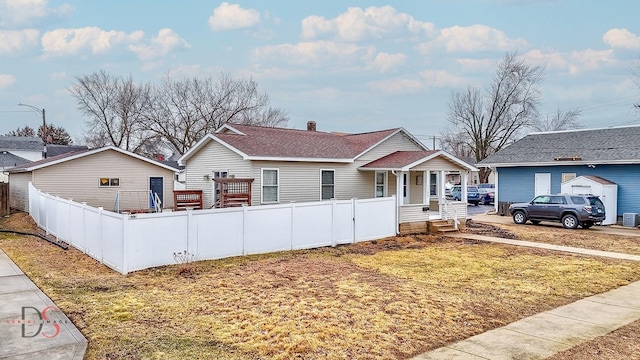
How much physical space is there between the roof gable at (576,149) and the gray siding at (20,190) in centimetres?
Answer: 2477

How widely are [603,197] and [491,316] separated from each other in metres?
17.3

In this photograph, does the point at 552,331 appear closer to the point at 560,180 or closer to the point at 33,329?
the point at 33,329

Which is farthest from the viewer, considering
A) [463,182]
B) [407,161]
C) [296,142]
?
[463,182]

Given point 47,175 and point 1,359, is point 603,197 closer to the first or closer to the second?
point 1,359

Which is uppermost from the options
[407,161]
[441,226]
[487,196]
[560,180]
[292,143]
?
[292,143]

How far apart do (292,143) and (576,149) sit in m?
15.6

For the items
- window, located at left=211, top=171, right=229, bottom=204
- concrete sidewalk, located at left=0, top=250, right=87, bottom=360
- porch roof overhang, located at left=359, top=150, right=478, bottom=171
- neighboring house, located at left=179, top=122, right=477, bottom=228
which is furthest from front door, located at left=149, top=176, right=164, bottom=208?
concrete sidewalk, located at left=0, top=250, right=87, bottom=360

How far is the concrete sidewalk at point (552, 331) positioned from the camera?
5668mm

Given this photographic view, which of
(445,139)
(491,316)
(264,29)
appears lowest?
(491,316)

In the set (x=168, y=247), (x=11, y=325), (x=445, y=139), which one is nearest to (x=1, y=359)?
(x=11, y=325)

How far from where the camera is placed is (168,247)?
1052cm

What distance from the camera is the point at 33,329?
6168mm

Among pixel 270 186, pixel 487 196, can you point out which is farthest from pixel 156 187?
pixel 487 196

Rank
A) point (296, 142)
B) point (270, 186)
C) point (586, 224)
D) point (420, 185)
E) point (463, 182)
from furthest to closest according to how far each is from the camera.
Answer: point (420, 185), point (463, 182), point (296, 142), point (586, 224), point (270, 186)
